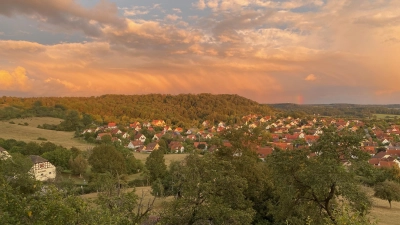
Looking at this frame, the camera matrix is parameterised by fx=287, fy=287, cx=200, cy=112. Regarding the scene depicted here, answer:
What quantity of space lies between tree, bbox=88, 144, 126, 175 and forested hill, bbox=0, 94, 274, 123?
72.8 meters

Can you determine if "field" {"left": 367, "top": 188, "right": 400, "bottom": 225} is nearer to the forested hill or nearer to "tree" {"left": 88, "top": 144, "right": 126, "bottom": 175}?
"tree" {"left": 88, "top": 144, "right": 126, "bottom": 175}

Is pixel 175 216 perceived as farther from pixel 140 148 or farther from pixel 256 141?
pixel 140 148

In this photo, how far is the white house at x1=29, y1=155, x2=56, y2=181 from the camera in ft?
127

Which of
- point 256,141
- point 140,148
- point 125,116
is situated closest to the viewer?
point 256,141

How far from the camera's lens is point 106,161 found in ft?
123

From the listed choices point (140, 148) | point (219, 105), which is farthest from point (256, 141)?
point (219, 105)

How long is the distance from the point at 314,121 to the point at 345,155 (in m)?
121

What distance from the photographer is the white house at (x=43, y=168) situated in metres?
38.7

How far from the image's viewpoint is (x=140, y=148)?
2847 inches

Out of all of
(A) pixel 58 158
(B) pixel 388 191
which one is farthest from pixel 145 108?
(B) pixel 388 191

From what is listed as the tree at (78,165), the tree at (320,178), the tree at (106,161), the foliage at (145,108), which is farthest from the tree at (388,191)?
the foliage at (145,108)

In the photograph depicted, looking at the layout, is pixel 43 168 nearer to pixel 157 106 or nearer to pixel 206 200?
pixel 206 200

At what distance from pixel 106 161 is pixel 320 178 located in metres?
31.6

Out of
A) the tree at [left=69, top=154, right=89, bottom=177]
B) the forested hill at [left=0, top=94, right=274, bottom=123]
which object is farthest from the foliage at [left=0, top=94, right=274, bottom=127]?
the tree at [left=69, top=154, right=89, bottom=177]
